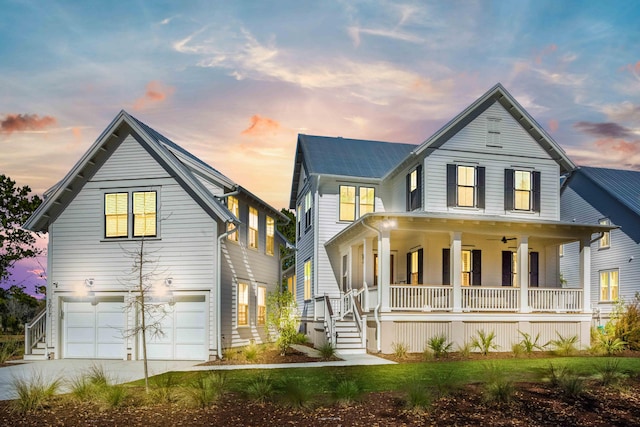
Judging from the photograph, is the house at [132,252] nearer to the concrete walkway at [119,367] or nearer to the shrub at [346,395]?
the concrete walkway at [119,367]

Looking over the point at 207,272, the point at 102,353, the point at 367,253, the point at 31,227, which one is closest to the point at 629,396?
the point at 367,253

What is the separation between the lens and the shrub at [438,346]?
63.9 feet

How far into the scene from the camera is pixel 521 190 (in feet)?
82.0

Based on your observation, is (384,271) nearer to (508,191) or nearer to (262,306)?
(508,191)

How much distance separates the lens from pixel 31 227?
22.8 metres

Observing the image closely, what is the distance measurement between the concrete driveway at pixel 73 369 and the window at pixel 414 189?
34.1 ft

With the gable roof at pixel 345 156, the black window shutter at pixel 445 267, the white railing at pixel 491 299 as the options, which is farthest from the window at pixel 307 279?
the white railing at pixel 491 299

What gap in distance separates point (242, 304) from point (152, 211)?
5.17 m

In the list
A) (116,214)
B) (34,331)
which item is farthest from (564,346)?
(34,331)

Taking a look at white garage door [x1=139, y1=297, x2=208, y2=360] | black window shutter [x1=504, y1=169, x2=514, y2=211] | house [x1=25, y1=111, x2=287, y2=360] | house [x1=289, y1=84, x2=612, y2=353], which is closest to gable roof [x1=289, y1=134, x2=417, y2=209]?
house [x1=289, y1=84, x2=612, y2=353]

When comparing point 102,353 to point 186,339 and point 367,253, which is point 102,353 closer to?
point 186,339

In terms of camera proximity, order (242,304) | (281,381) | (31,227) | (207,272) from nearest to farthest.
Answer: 1. (281,381)
2. (207,272)
3. (31,227)
4. (242,304)

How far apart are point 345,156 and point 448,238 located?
25.0 feet

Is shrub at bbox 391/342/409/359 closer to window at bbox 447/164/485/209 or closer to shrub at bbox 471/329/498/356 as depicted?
shrub at bbox 471/329/498/356
